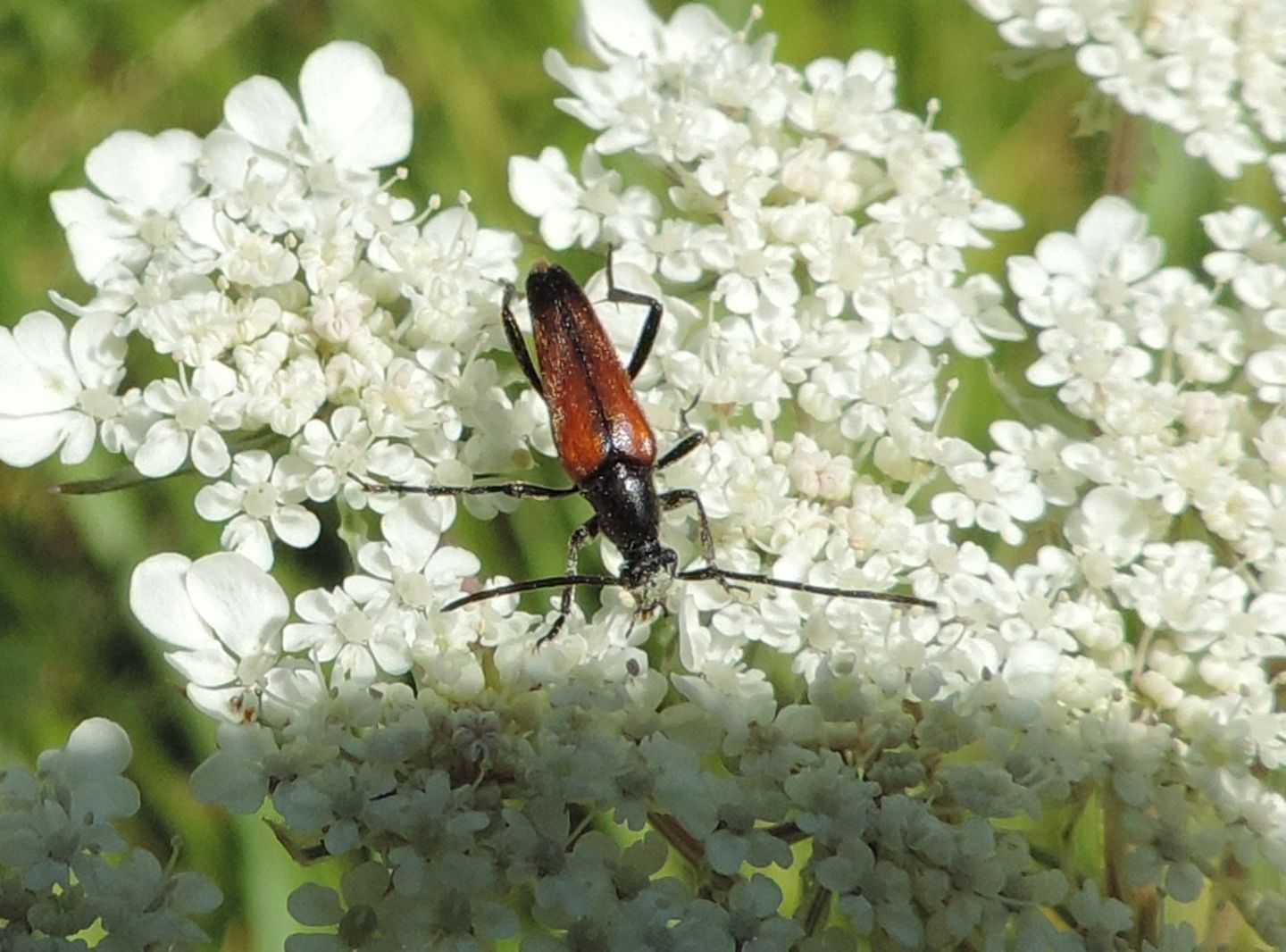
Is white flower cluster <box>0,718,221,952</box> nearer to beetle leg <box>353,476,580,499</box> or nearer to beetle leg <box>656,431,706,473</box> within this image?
beetle leg <box>353,476,580,499</box>

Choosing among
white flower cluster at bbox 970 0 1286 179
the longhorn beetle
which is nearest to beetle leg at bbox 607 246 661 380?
the longhorn beetle

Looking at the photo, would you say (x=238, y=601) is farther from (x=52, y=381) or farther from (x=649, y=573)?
(x=649, y=573)

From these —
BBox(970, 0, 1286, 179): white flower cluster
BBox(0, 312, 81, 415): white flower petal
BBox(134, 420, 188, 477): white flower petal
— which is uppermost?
BBox(970, 0, 1286, 179): white flower cluster

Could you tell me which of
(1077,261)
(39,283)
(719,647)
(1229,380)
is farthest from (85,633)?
(1229,380)

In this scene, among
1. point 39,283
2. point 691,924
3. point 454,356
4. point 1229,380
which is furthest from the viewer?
point 39,283

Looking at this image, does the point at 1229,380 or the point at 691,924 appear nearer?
the point at 691,924

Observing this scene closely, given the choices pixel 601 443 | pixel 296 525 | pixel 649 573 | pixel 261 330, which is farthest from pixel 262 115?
pixel 649 573

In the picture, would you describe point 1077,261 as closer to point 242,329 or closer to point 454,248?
point 454,248
